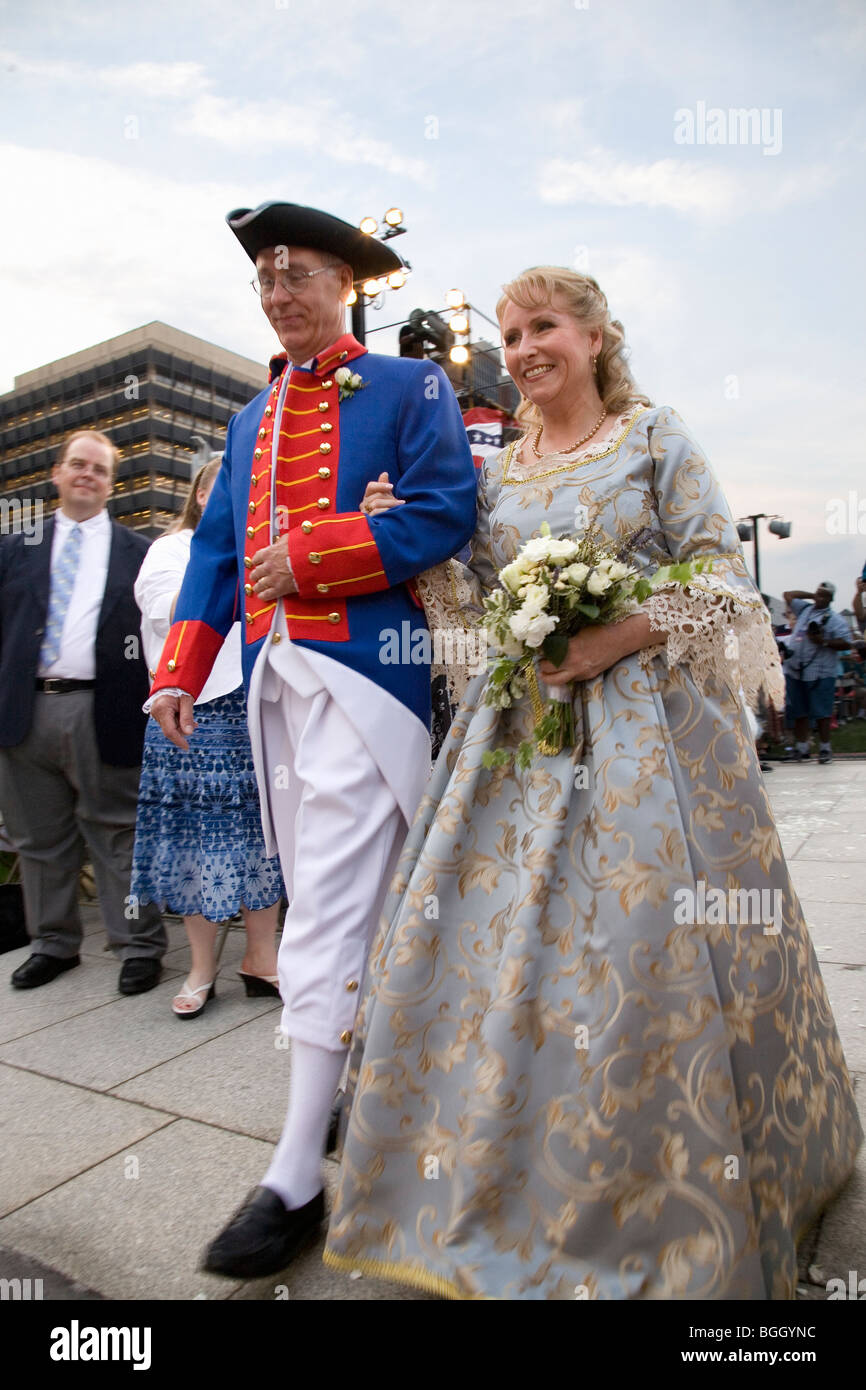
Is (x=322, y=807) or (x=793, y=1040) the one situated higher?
(x=322, y=807)

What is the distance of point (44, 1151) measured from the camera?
2.30 metres

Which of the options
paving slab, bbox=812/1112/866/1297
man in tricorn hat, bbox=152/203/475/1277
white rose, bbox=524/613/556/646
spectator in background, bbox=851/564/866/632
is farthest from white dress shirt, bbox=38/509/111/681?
spectator in background, bbox=851/564/866/632

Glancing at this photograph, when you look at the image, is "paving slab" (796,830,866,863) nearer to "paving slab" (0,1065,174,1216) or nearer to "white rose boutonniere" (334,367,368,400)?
"paving slab" (0,1065,174,1216)

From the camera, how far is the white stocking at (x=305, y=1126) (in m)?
1.78

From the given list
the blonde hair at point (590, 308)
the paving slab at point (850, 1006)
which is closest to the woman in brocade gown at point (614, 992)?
the blonde hair at point (590, 308)

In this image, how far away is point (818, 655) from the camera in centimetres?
1024

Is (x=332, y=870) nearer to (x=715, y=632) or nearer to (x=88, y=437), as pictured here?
(x=715, y=632)

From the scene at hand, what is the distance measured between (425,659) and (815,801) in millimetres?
6401

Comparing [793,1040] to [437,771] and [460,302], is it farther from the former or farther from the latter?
[460,302]

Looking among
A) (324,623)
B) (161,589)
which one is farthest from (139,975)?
(324,623)

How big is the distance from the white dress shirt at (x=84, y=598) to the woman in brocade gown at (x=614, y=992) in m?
2.42

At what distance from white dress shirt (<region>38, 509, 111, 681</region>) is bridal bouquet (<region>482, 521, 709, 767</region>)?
2.55 metres

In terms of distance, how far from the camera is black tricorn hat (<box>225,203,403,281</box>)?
1.99 meters
